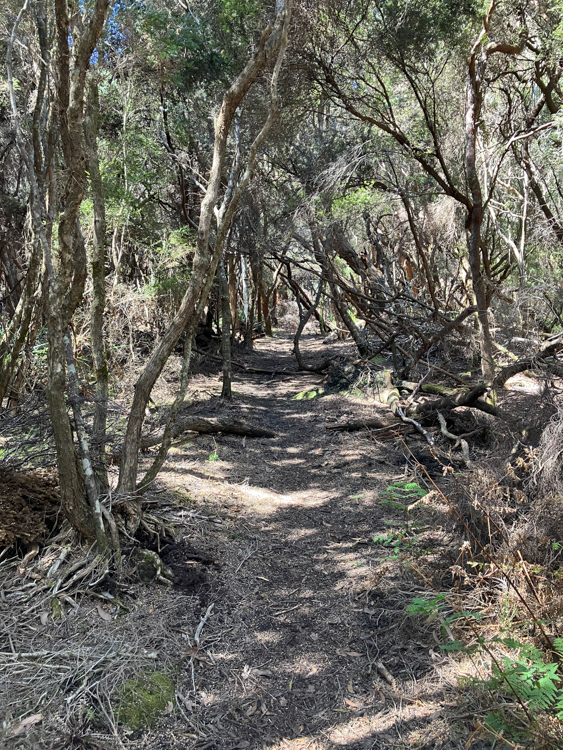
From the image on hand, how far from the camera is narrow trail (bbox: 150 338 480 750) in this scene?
2.69 m

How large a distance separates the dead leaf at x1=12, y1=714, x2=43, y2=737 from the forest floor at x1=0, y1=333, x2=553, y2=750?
0.02 meters

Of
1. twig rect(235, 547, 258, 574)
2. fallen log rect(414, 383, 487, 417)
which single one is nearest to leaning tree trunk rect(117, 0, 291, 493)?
twig rect(235, 547, 258, 574)

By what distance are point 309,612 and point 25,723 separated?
187cm

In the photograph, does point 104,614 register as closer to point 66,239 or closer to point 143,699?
point 143,699

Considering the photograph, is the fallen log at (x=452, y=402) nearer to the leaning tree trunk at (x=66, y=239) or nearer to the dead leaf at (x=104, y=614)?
the leaning tree trunk at (x=66, y=239)

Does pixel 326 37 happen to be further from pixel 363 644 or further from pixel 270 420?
pixel 363 644

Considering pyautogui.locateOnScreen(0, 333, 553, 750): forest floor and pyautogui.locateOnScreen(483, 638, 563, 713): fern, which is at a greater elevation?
pyautogui.locateOnScreen(483, 638, 563, 713): fern

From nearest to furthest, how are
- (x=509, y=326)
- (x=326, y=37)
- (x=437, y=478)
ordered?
1. (x=437, y=478)
2. (x=326, y=37)
3. (x=509, y=326)

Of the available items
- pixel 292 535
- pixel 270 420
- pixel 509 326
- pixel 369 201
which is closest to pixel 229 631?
pixel 292 535

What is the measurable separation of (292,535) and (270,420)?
435 cm

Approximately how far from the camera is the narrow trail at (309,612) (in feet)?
8.84

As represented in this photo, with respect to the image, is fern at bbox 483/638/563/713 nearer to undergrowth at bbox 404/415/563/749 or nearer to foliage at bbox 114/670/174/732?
undergrowth at bbox 404/415/563/749

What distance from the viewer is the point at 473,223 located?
6977 millimetres

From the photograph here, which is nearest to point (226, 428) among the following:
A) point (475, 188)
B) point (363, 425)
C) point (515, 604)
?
point (363, 425)
